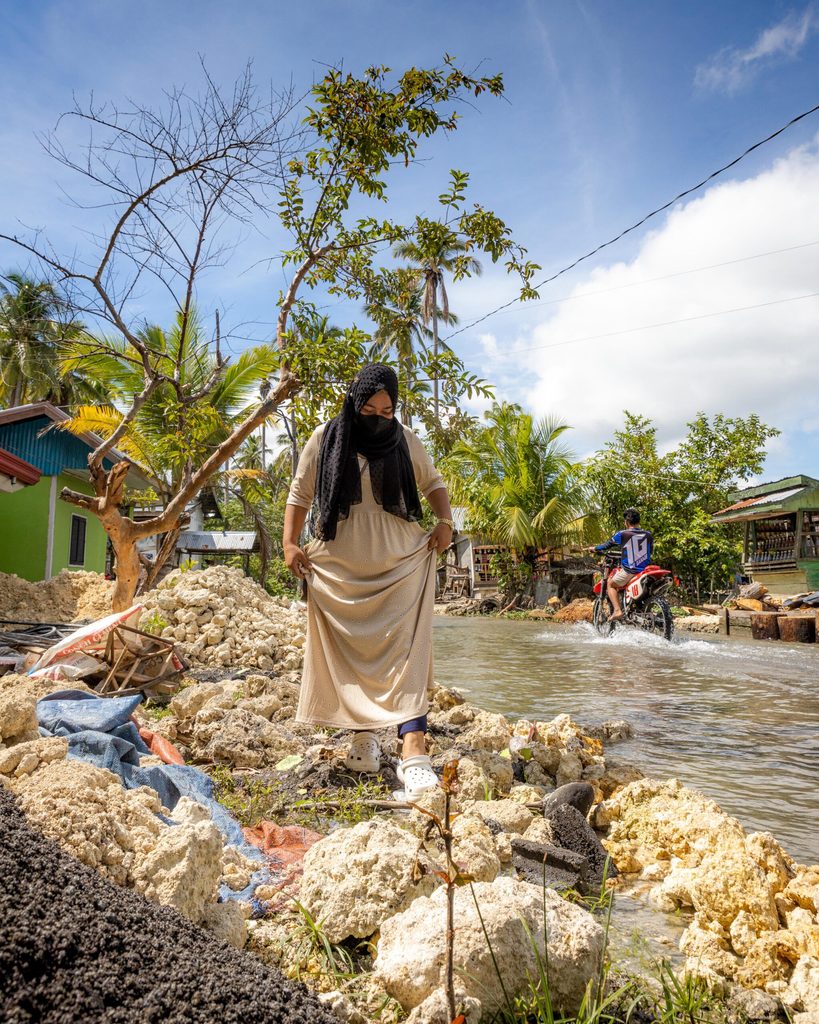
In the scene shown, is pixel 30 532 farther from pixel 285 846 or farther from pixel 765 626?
pixel 765 626

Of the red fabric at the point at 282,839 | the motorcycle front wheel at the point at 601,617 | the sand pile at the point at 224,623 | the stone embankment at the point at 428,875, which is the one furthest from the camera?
the motorcycle front wheel at the point at 601,617

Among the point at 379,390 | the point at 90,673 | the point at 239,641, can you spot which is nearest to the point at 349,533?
the point at 379,390

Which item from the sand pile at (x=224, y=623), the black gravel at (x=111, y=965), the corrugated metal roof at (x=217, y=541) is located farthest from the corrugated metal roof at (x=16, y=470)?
the corrugated metal roof at (x=217, y=541)

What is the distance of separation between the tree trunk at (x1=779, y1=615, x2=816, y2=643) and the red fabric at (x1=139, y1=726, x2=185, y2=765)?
12633 mm

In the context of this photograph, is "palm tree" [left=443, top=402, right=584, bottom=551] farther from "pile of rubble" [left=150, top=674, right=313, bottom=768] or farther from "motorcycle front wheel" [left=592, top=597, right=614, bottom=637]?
"pile of rubble" [left=150, top=674, right=313, bottom=768]

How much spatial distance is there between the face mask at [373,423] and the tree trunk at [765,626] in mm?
12316

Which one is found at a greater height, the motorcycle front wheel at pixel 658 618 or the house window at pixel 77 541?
the house window at pixel 77 541

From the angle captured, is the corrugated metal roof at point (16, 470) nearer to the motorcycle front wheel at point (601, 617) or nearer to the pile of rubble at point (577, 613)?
the motorcycle front wheel at point (601, 617)

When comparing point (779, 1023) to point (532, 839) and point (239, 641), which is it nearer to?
point (532, 839)

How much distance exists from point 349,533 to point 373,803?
4.13 feet

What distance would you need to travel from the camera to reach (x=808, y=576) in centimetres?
1986

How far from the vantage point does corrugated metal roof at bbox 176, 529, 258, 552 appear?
26.1 meters

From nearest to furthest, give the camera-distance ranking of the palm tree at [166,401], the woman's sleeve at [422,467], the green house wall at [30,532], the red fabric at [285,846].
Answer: the red fabric at [285,846]
the woman's sleeve at [422,467]
the palm tree at [166,401]
the green house wall at [30,532]

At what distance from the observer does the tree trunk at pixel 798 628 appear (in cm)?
1288
